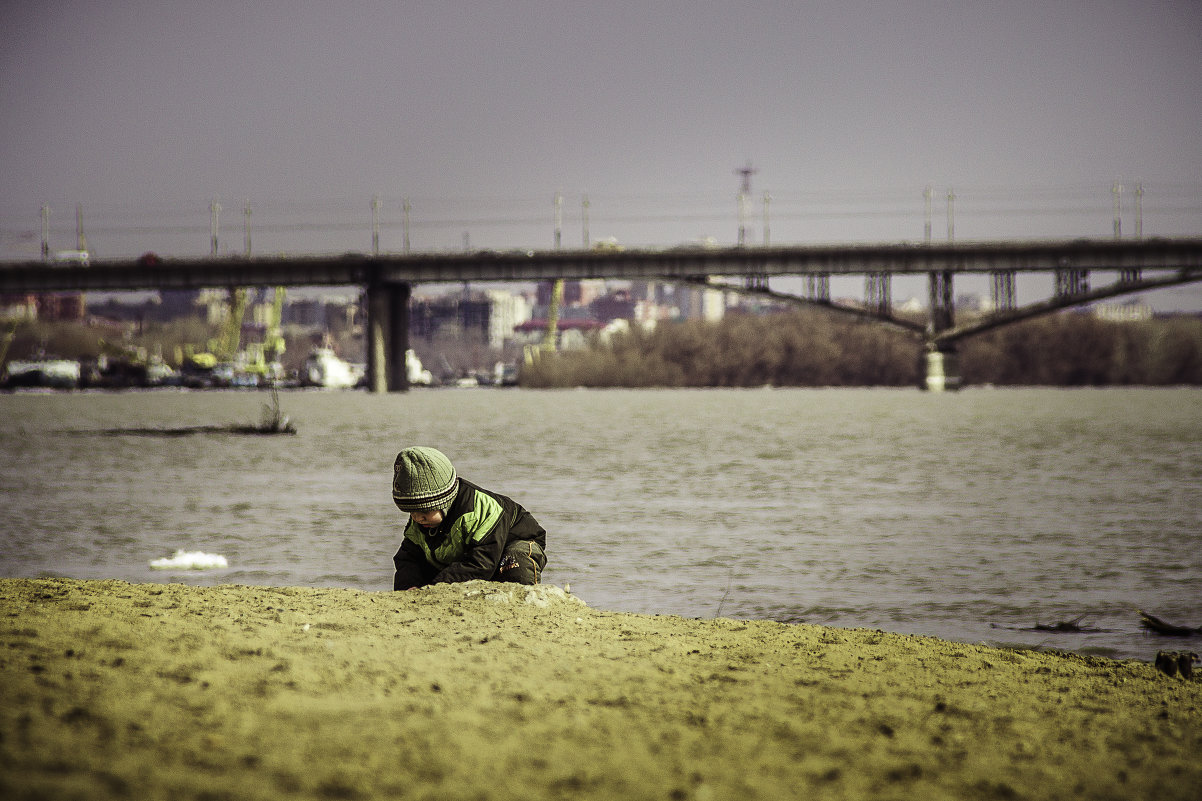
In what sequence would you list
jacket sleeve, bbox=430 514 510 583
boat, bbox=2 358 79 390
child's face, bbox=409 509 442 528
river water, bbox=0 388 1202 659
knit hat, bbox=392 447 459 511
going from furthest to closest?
1. boat, bbox=2 358 79 390
2. river water, bbox=0 388 1202 659
3. jacket sleeve, bbox=430 514 510 583
4. child's face, bbox=409 509 442 528
5. knit hat, bbox=392 447 459 511

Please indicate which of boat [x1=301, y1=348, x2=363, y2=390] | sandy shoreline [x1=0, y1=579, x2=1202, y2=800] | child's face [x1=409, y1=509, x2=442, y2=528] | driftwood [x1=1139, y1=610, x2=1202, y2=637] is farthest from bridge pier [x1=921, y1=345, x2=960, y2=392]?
child's face [x1=409, y1=509, x2=442, y2=528]

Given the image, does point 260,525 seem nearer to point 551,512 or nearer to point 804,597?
point 551,512

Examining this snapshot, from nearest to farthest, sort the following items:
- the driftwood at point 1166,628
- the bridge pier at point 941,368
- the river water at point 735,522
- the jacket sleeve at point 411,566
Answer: the jacket sleeve at point 411,566 → the driftwood at point 1166,628 → the river water at point 735,522 → the bridge pier at point 941,368

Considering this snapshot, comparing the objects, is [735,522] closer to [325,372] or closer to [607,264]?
[607,264]

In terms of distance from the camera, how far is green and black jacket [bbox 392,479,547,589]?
8.80m

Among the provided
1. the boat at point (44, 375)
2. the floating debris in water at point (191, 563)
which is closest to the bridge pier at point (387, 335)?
the boat at point (44, 375)

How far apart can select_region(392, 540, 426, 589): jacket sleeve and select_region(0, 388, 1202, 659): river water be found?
3148 mm

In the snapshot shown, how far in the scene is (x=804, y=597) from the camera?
43.1ft

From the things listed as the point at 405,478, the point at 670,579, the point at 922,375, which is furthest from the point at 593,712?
Result: the point at 922,375

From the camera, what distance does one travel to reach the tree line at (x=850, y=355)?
A: 158875mm

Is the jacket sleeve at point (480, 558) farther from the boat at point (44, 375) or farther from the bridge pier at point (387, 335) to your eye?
the boat at point (44, 375)

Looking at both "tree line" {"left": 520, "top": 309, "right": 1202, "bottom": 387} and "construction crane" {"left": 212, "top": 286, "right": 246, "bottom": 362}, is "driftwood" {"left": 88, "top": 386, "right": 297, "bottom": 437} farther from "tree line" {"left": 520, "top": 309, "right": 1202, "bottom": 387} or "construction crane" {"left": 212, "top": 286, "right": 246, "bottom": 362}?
"construction crane" {"left": 212, "top": 286, "right": 246, "bottom": 362}

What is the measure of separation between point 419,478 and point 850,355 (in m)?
162

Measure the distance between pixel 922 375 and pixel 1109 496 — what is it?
9234 centimetres
